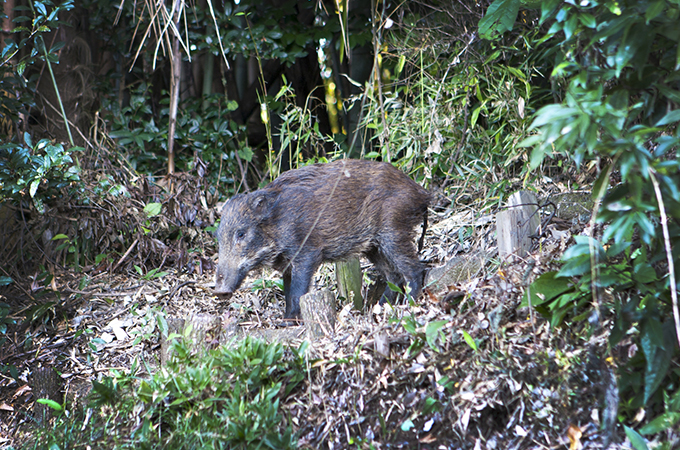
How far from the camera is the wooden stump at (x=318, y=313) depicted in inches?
147

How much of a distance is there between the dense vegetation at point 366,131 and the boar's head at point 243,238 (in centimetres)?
109

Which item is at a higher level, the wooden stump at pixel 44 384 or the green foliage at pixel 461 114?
the green foliage at pixel 461 114

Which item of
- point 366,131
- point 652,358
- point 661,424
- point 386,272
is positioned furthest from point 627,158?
point 366,131

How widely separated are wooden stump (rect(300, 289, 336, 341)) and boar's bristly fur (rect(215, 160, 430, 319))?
29.2 inches

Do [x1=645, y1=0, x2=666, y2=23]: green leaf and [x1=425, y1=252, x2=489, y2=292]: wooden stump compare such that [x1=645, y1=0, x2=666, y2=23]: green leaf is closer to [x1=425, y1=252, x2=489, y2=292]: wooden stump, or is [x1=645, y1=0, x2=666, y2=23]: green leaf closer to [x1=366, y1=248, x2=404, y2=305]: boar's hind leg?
[x1=425, y1=252, x2=489, y2=292]: wooden stump

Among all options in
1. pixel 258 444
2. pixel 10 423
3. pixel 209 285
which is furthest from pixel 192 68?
pixel 258 444

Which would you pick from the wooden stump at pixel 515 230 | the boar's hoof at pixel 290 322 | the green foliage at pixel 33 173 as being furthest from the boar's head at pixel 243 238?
the wooden stump at pixel 515 230

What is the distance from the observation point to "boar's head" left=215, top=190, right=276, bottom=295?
461 centimetres

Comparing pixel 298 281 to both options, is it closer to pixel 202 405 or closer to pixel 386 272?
pixel 386 272

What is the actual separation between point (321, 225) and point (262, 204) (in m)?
0.46

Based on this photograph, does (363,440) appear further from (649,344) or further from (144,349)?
(144,349)

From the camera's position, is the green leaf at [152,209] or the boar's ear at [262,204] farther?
the green leaf at [152,209]

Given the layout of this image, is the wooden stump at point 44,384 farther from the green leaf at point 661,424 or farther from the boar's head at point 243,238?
the green leaf at point 661,424

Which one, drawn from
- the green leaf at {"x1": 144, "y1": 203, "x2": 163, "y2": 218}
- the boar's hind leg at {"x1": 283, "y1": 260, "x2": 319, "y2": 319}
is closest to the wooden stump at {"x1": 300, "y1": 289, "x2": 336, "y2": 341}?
the boar's hind leg at {"x1": 283, "y1": 260, "x2": 319, "y2": 319}
